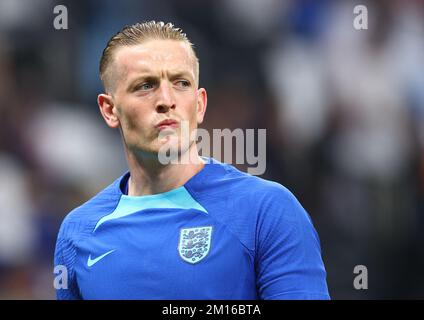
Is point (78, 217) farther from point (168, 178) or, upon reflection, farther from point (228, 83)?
point (228, 83)

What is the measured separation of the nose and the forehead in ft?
0.25

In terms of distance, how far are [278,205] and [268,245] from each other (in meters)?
0.17

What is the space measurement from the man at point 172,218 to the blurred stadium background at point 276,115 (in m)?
3.44

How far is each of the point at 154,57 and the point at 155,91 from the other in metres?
0.15

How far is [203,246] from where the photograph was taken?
342cm

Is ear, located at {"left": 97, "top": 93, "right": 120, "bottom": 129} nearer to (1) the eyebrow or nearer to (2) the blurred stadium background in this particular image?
(1) the eyebrow

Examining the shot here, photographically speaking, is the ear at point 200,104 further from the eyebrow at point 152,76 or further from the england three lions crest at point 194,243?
the england three lions crest at point 194,243

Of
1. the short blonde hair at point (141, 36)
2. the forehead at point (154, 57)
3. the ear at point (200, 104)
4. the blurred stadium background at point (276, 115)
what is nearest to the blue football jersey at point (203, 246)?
the ear at point (200, 104)

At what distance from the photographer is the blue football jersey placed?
331 cm

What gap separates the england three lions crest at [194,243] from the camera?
3410 mm

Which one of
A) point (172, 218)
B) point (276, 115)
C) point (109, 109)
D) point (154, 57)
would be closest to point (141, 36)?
point (154, 57)

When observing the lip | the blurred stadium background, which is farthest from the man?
the blurred stadium background

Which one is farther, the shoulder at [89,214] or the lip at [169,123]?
the shoulder at [89,214]
